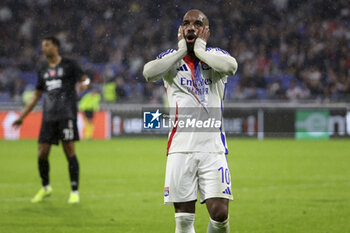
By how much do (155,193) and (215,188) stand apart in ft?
16.0

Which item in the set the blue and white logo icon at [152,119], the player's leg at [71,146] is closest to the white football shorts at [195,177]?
the blue and white logo icon at [152,119]

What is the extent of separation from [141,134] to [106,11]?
5056 millimetres

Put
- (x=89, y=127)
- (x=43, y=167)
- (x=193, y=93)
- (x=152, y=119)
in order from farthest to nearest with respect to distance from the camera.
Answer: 1. (x=89, y=127)
2. (x=43, y=167)
3. (x=152, y=119)
4. (x=193, y=93)

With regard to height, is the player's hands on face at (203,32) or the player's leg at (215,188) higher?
the player's hands on face at (203,32)

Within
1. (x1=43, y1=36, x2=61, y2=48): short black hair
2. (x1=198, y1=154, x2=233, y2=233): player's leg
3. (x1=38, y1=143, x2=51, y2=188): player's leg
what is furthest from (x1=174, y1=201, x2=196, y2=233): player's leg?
(x1=43, y1=36, x2=61, y2=48): short black hair

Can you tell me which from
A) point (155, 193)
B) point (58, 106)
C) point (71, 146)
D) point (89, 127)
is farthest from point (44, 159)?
point (89, 127)

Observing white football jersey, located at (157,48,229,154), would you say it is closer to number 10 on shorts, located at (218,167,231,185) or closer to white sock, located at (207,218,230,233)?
number 10 on shorts, located at (218,167,231,185)

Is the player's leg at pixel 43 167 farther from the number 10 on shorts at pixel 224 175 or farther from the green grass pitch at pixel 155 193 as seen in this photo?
the number 10 on shorts at pixel 224 175

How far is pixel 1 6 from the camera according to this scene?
78.6ft

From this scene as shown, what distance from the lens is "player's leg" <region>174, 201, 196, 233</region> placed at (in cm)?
398

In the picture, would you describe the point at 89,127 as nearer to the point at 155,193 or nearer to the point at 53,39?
the point at 155,193

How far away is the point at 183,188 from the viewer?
3.96m

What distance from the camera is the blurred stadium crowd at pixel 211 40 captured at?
69.4 feet

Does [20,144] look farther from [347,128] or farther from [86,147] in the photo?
[347,128]
